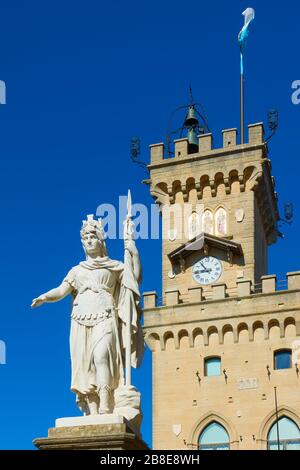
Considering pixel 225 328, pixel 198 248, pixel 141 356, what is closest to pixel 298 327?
pixel 225 328

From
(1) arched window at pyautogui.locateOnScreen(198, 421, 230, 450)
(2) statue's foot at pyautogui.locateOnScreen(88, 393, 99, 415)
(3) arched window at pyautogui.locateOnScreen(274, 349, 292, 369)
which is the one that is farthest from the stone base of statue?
(3) arched window at pyautogui.locateOnScreen(274, 349, 292, 369)

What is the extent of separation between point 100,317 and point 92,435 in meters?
1.60

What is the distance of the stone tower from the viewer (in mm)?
53875

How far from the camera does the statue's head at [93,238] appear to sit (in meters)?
13.1

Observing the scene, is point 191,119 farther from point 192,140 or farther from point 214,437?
point 214,437

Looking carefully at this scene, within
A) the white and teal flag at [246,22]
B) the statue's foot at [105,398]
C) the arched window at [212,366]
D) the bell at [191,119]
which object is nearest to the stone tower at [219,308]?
the arched window at [212,366]

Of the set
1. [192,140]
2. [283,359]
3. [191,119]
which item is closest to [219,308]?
[283,359]

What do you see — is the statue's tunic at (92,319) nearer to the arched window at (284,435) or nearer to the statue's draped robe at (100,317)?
the statue's draped robe at (100,317)

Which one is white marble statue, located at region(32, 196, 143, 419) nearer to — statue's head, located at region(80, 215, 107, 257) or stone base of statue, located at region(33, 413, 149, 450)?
statue's head, located at region(80, 215, 107, 257)

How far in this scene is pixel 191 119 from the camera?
64625 millimetres

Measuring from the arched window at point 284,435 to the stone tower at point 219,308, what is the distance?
14 centimetres
